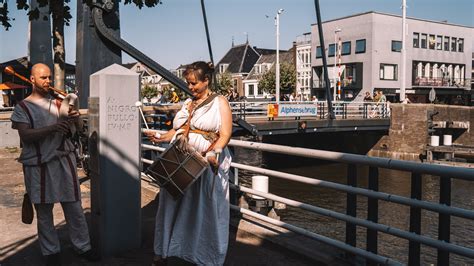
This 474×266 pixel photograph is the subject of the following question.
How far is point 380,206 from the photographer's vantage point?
47.2 ft

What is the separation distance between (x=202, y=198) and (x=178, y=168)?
317 mm

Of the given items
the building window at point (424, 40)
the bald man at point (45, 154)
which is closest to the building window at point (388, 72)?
the building window at point (424, 40)

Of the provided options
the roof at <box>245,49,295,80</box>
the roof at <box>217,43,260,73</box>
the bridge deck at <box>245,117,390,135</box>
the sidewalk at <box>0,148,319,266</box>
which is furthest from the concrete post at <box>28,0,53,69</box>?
the roof at <box>217,43,260,73</box>

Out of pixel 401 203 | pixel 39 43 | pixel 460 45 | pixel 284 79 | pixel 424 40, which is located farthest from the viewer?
pixel 284 79

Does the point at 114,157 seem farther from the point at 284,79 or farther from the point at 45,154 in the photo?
the point at 284,79

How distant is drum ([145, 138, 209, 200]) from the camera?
333cm

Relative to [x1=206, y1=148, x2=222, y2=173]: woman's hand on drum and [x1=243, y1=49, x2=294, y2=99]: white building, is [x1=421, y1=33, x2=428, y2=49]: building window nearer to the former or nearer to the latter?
[x1=243, y1=49, x2=294, y2=99]: white building

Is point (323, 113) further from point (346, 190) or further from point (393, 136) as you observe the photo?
point (346, 190)

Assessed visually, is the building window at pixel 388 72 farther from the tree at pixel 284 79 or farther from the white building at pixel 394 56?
the tree at pixel 284 79

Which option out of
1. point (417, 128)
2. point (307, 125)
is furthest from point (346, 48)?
point (307, 125)

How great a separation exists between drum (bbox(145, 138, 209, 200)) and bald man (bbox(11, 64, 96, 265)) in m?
0.77

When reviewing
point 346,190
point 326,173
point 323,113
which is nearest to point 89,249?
point 346,190

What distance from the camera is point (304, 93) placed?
206ft

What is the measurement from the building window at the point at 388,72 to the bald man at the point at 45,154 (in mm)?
51737
